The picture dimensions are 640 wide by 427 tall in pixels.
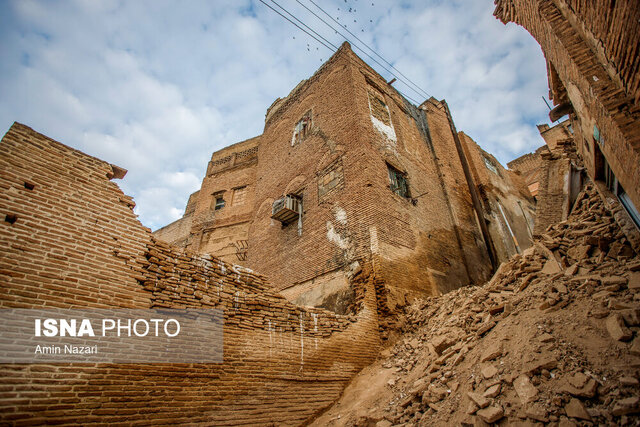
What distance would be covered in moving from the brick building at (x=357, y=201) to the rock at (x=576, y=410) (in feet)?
14.1

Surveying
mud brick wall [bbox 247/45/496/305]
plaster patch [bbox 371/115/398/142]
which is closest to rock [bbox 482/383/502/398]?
mud brick wall [bbox 247/45/496/305]

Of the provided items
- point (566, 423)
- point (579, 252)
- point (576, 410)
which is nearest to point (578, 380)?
point (576, 410)

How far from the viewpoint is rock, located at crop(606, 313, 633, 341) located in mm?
2670

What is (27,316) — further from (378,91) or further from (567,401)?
(378,91)

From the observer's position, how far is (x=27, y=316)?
2.91 meters

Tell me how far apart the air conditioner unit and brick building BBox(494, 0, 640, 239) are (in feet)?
24.2

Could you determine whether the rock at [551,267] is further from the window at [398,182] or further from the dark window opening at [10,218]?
the dark window opening at [10,218]

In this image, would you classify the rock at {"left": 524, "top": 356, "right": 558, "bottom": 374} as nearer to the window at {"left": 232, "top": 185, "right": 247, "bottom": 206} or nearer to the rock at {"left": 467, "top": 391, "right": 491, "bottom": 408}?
the rock at {"left": 467, "top": 391, "right": 491, "bottom": 408}

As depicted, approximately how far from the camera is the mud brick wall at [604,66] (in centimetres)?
274

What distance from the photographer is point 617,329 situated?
276cm

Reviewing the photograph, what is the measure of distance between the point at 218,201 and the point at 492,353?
14755mm

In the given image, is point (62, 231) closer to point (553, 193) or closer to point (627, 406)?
point (627, 406)

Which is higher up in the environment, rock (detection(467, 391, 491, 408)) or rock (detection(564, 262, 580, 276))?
rock (detection(564, 262, 580, 276))
